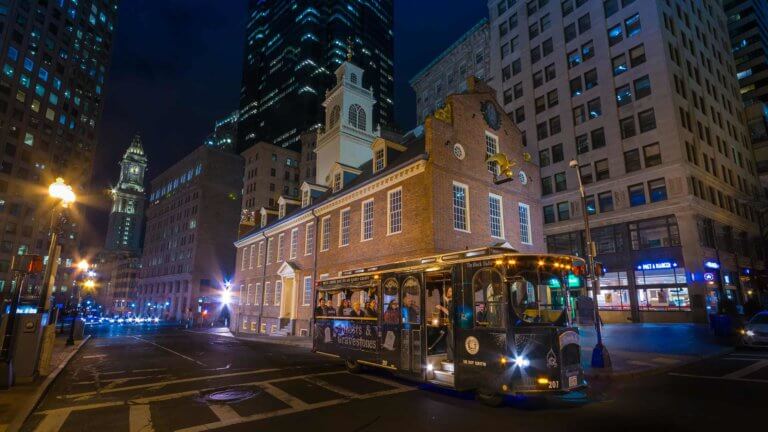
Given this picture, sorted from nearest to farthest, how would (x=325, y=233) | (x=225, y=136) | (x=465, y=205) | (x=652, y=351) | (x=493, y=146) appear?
(x=652, y=351), (x=465, y=205), (x=493, y=146), (x=325, y=233), (x=225, y=136)

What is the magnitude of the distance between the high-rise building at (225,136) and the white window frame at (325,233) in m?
143

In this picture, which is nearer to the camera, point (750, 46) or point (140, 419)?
point (140, 419)

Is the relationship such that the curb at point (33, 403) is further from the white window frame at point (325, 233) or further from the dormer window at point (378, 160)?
the dormer window at point (378, 160)

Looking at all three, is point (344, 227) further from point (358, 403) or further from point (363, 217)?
point (358, 403)

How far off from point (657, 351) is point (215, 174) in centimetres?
9179

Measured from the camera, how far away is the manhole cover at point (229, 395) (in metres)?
9.70

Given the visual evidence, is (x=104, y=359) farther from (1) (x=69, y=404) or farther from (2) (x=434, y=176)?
(2) (x=434, y=176)

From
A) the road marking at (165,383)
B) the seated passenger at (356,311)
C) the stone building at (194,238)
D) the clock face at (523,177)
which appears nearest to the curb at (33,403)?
the road marking at (165,383)

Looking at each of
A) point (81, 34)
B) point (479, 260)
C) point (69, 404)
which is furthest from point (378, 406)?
point (81, 34)

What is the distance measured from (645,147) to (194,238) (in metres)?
83.1

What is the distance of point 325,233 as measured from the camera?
2828 cm

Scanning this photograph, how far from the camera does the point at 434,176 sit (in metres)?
20.0

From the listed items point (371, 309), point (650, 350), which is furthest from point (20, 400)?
point (650, 350)

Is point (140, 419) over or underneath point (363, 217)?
underneath
